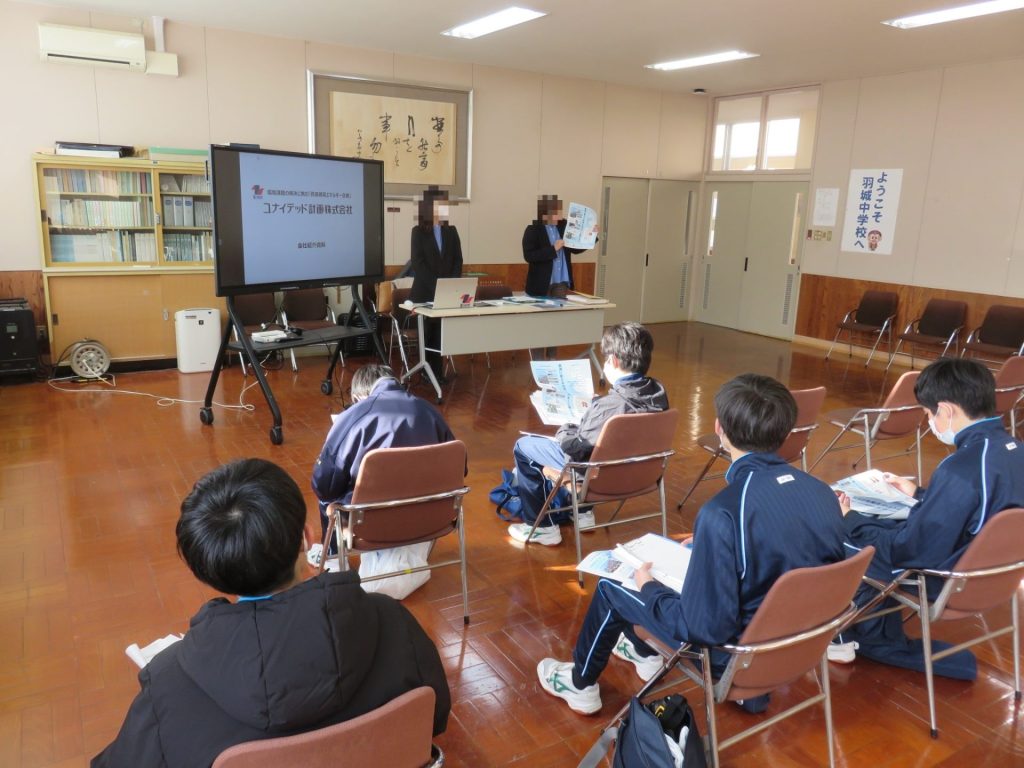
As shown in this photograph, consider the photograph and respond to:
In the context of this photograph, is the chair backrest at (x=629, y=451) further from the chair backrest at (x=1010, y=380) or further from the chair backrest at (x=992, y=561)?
the chair backrest at (x=1010, y=380)

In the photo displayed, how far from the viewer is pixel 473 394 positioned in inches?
262

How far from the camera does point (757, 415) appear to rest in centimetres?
203

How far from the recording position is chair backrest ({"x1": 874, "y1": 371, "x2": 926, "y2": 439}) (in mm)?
4281

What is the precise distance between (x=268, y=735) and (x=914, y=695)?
7.74ft

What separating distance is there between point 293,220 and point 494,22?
2.82 meters

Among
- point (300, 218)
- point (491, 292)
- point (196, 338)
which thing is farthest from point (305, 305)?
→ point (300, 218)

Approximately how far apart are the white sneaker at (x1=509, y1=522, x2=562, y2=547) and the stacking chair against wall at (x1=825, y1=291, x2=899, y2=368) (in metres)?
6.01

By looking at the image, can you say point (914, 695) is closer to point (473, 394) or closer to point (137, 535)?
point (137, 535)

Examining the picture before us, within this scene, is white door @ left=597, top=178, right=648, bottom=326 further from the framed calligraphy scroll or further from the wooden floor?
the wooden floor

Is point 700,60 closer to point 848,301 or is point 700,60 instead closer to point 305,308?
point 848,301

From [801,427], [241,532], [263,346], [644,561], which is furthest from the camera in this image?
[263,346]

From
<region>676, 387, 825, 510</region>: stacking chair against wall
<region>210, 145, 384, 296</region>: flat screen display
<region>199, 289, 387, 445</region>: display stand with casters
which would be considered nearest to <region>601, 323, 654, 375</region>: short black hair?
<region>676, 387, 825, 510</region>: stacking chair against wall

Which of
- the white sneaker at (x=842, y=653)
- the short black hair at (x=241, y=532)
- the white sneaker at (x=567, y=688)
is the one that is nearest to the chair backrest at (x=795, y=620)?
the white sneaker at (x=567, y=688)

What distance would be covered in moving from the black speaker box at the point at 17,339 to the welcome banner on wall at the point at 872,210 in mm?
8686
